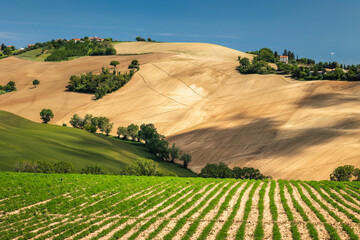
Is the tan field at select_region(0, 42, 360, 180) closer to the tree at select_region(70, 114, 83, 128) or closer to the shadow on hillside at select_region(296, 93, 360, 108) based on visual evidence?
the shadow on hillside at select_region(296, 93, 360, 108)

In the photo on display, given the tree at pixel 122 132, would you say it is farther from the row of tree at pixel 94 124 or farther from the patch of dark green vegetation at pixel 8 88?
the patch of dark green vegetation at pixel 8 88

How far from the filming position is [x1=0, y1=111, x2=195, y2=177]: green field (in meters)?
57.1

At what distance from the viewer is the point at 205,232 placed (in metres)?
24.7

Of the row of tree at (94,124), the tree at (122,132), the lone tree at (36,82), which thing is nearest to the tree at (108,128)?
the row of tree at (94,124)

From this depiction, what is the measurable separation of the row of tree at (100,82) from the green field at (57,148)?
67.7 metres

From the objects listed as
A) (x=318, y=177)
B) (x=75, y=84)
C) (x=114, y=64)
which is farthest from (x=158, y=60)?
(x=318, y=177)

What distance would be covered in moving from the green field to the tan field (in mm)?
20044

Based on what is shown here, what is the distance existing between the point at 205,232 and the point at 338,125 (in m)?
78.9

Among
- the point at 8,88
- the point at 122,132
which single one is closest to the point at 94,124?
the point at 122,132

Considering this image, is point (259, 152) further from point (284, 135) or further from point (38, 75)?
point (38, 75)

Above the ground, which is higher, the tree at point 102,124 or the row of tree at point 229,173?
the tree at point 102,124

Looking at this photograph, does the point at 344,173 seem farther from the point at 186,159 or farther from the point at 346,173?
the point at 186,159

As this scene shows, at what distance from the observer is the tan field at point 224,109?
80.7 meters

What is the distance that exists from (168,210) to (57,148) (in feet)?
134
